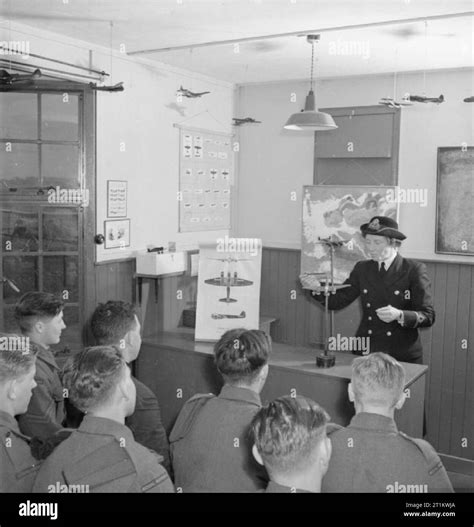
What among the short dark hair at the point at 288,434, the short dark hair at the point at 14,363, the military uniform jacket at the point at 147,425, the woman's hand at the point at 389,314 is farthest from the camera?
the woman's hand at the point at 389,314

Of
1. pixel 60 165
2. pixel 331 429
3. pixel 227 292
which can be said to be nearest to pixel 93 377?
pixel 331 429

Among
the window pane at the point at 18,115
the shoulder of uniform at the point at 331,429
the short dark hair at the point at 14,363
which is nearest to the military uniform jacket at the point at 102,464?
the short dark hair at the point at 14,363

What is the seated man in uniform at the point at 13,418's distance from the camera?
2076 millimetres

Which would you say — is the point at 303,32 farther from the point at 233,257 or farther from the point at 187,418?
the point at 187,418

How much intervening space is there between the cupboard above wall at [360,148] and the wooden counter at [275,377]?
2.18 meters

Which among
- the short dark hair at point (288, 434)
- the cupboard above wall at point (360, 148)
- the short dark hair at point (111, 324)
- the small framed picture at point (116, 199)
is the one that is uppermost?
the cupboard above wall at point (360, 148)

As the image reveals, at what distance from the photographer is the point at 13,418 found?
7.49 feet

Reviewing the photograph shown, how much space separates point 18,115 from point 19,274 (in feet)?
3.47

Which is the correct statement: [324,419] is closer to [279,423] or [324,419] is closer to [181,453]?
[279,423]

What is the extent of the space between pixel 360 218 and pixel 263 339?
3.33 meters

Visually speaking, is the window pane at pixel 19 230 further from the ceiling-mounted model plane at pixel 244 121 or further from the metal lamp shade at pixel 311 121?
the ceiling-mounted model plane at pixel 244 121

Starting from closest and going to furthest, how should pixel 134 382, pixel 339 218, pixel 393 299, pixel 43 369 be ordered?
pixel 43 369
pixel 134 382
pixel 393 299
pixel 339 218

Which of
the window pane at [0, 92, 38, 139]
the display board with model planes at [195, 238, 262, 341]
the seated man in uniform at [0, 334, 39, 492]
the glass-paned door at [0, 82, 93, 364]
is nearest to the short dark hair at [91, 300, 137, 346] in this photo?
the seated man in uniform at [0, 334, 39, 492]

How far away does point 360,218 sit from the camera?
5.79 metres
